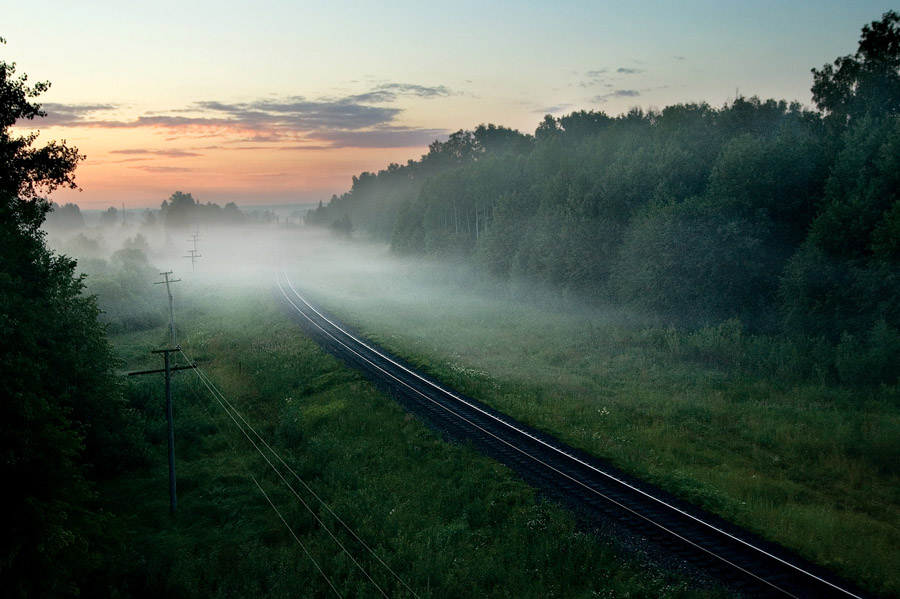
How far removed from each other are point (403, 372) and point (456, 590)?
17.6 metres

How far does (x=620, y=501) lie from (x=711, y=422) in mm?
8554

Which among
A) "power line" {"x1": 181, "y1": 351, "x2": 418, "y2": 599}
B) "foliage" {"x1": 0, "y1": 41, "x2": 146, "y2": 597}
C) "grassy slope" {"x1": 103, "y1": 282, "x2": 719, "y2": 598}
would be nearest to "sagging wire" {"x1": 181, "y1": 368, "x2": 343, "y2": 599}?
"grassy slope" {"x1": 103, "y1": 282, "x2": 719, "y2": 598}

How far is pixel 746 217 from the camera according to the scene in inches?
1389

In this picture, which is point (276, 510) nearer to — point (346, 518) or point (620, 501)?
point (346, 518)

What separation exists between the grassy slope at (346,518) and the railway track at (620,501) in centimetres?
96

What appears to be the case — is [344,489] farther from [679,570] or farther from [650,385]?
[650,385]

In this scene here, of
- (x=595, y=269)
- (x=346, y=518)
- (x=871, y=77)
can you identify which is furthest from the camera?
(x=595, y=269)

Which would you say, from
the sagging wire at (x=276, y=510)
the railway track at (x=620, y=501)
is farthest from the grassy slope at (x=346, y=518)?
the railway track at (x=620, y=501)

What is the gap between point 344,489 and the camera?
18844 mm

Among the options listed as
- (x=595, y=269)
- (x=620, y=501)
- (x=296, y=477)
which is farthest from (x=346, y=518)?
(x=595, y=269)

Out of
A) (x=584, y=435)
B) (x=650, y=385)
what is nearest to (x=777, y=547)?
(x=584, y=435)

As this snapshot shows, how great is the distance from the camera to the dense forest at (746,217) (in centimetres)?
2842

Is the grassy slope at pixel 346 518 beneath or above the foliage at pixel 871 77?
beneath

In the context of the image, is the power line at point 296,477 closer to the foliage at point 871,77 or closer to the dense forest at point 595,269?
the dense forest at point 595,269
